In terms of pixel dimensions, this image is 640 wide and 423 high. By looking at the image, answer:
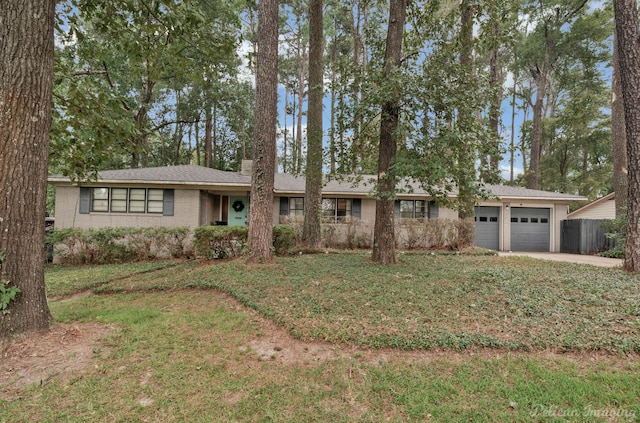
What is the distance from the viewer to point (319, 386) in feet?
8.28

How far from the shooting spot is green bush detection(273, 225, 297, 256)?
830 cm

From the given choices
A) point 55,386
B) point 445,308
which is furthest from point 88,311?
point 445,308

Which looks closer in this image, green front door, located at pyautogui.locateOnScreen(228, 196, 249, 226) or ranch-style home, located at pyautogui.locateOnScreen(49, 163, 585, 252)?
ranch-style home, located at pyautogui.locateOnScreen(49, 163, 585, 252)

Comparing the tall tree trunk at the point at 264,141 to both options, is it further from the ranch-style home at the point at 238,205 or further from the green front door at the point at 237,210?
the green front door at the point at 237,210

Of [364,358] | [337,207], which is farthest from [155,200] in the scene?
[364,358]

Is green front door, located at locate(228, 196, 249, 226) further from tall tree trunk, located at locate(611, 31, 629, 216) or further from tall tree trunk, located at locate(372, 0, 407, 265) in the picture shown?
tall tree trunk, located at locate(611, 31, 629, 216)

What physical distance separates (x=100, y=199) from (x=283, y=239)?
312 inches

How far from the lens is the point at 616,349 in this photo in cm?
299

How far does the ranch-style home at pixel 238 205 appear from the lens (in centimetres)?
1125

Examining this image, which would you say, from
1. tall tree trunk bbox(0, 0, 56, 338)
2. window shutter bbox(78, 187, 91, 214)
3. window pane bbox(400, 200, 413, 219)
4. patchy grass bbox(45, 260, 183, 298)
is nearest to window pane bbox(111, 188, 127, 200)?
window shutter bbox(78, 187, 91, 214)

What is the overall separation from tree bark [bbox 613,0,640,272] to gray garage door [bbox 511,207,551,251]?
8.18 meters

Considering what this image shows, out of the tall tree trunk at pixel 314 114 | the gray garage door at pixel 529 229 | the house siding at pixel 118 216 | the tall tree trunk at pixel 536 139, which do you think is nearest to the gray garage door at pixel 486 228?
the gray garage door at pixel 529 229

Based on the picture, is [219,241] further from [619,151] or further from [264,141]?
[619,151]

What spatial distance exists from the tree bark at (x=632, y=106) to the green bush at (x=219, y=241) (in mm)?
8365
